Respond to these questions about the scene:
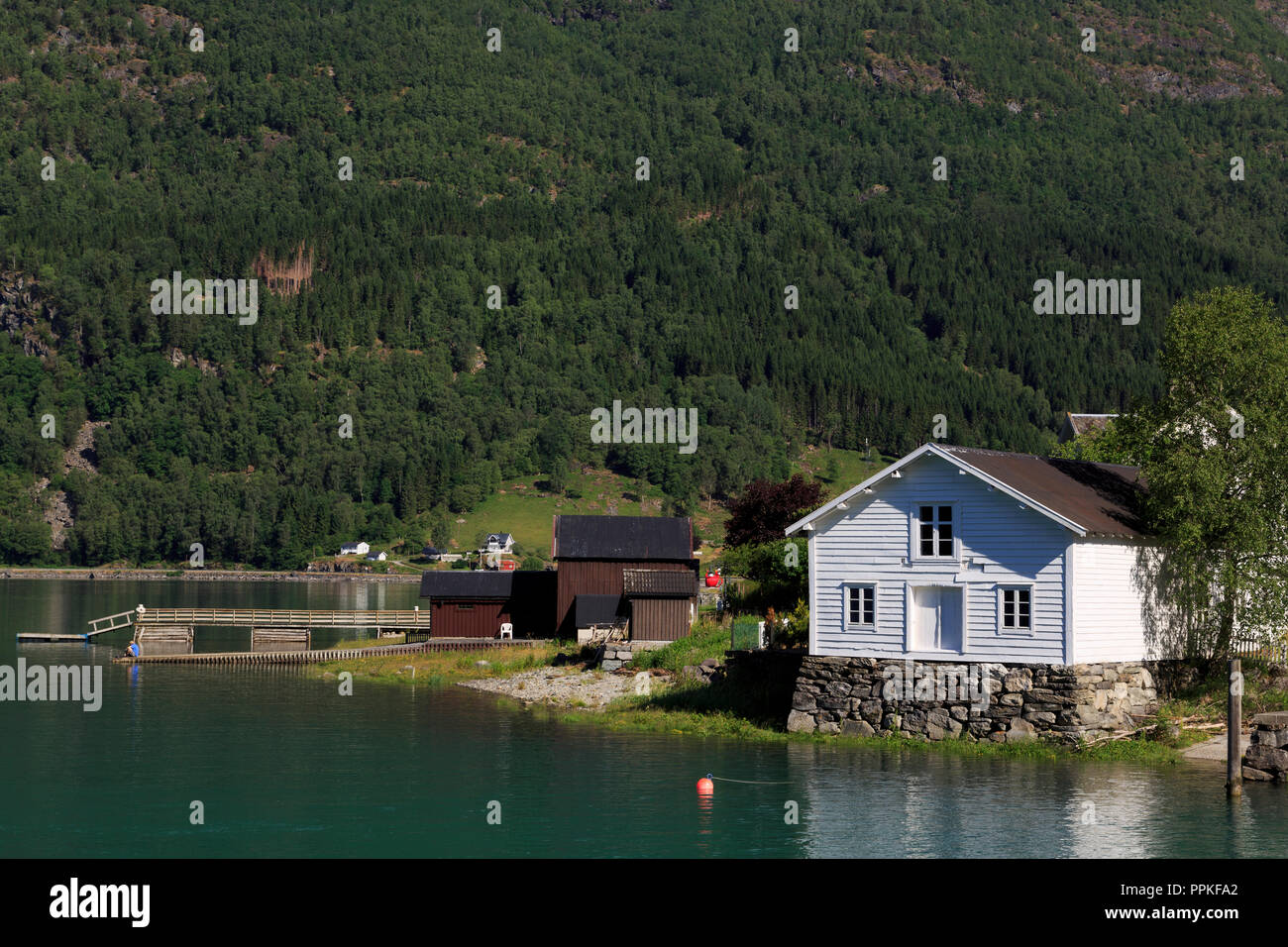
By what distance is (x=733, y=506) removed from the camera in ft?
274

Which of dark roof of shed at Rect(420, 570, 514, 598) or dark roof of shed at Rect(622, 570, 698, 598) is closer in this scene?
dark roof of shed at Rect(622, 570, 698, 598)

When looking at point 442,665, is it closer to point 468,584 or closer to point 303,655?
point 468,584

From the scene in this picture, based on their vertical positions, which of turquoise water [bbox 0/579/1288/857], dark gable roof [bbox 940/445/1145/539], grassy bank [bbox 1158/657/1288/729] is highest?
dark gable roof [bbox 940/445/1145/539]

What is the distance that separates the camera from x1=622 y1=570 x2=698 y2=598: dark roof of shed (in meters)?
78.2

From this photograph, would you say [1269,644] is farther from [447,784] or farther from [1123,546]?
[447,784]

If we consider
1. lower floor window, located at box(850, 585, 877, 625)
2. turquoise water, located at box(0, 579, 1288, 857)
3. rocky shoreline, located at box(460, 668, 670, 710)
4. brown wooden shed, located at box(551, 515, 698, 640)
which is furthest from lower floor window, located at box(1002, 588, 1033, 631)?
brown wooden shed, located at box(551, 515, 698, 640)

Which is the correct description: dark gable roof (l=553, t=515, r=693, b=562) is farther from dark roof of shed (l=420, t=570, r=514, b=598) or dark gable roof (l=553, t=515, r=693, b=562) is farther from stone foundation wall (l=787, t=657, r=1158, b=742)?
stone foundation wall (l=787, t=657, r=1158, b=742)

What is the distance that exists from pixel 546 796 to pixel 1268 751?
67.9 feet

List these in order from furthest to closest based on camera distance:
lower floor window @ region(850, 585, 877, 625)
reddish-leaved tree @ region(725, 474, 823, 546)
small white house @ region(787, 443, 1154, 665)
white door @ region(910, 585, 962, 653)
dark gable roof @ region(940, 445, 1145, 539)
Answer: reddish-leaved tree @ region(725, 474, 823, 546), lower floor window @ region(850, 585, 877, 625), white door @ region(910, 585, 962, 653), dark gable roof @ region(940, 445, 1145, 539), small white house @ region(787, 443, 1154, 665)

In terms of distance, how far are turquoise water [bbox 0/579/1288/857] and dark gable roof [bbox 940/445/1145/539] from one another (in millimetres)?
7947

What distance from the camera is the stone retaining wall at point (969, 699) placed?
156ft

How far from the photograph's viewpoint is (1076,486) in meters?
52.8

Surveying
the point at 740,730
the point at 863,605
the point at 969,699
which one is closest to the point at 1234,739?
the point at 969,699
